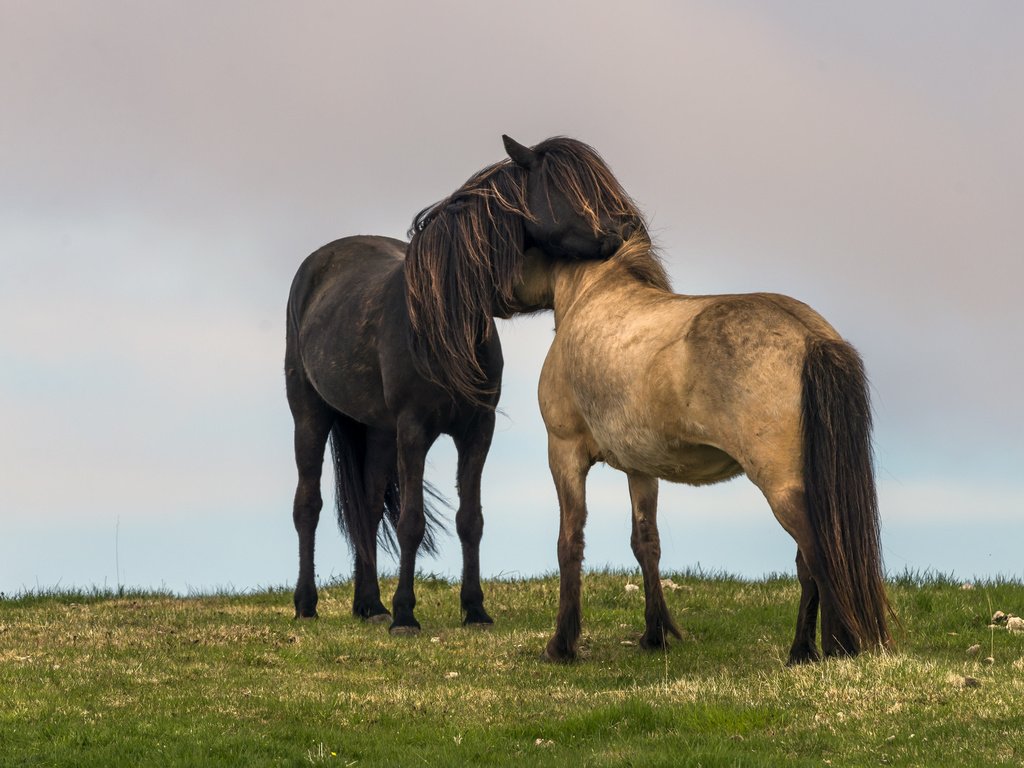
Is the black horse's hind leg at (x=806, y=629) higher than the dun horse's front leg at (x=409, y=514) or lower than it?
lower

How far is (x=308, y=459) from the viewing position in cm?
1255

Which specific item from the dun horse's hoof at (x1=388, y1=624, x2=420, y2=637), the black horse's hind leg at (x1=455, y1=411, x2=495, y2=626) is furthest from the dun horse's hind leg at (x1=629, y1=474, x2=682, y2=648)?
the dun horse's hoof at (x1=388, y1=624, x2=420, y2=637)

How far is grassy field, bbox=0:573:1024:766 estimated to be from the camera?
264 inches

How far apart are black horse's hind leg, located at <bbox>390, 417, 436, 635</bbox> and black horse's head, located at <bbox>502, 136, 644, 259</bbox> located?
181 cm

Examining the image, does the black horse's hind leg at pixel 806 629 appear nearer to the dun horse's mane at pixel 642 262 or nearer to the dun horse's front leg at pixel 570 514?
the dun horse's front leg at pixel 570 514

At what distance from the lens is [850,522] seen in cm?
723

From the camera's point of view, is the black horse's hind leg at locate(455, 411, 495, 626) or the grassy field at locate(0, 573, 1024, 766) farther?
the black horse's hind leg at locate(455, 411, 495, 626)

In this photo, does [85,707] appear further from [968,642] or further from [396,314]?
[968,642]

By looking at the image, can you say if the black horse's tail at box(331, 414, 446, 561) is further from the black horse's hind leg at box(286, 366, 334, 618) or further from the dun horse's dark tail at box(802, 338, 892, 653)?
the dun horse's dark tail at box(802, 338, 892, 653)

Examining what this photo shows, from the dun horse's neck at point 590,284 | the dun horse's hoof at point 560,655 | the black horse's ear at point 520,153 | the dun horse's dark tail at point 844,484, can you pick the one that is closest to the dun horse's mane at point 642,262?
the dun horse's neck at point 590,284

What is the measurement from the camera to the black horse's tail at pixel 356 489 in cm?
1238

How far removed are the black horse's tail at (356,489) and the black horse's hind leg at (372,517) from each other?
0.16ft

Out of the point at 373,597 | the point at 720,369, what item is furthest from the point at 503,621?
the point at 720,369

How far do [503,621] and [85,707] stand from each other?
441 centimetres
